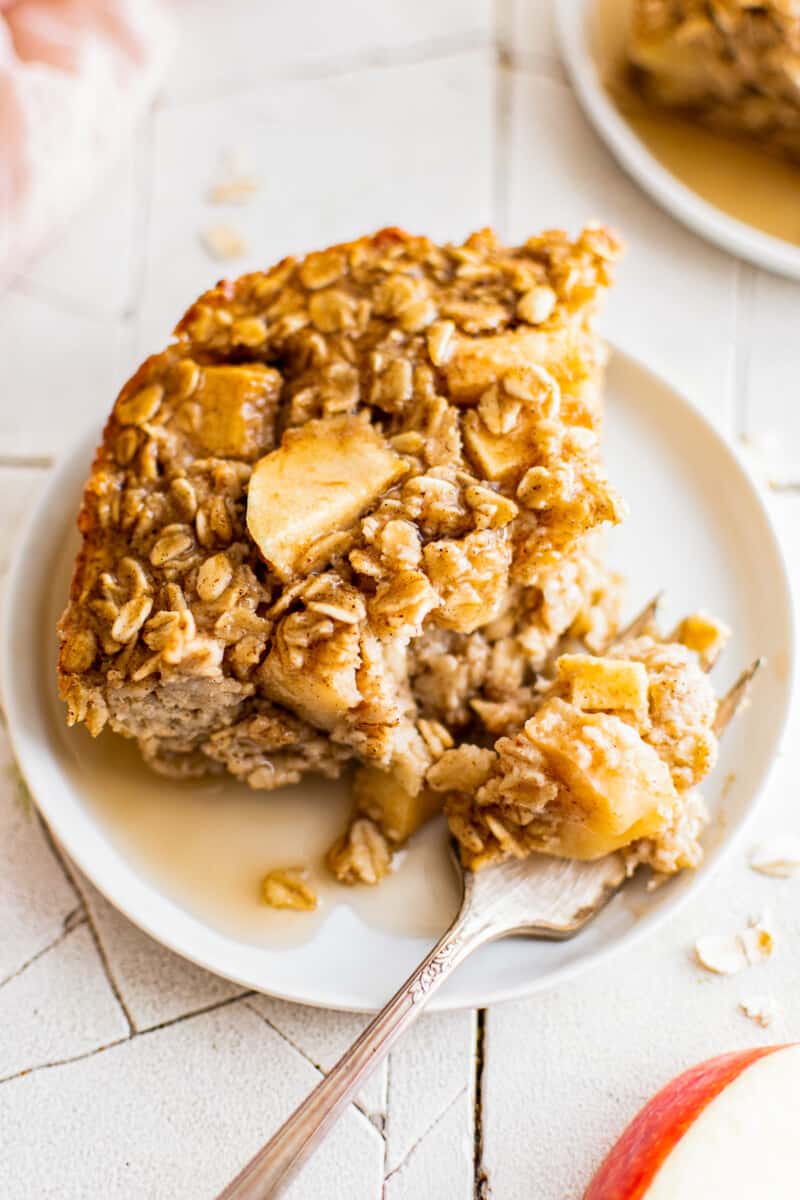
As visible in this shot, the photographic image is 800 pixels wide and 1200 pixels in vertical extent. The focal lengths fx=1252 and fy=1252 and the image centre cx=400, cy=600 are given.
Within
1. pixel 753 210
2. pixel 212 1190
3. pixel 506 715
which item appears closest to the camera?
pixel 212 1190

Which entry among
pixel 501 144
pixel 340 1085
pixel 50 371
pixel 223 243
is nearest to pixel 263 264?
pixel 223 243

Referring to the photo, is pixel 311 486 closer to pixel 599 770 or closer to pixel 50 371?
pixel 599 770

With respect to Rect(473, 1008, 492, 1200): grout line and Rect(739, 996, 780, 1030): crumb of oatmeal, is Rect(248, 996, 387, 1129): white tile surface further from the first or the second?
Rect(739, 996, 780, 1030): crumb of oatmeal

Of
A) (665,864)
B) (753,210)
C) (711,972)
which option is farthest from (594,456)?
(753,210)

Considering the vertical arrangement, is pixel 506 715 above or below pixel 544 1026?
above

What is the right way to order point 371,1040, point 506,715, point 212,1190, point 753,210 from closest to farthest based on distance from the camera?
point 371,1040 < point 212,1190 < point 506,715 < point 753,210

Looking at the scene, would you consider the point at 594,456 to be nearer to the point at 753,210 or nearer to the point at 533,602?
the point at 533,602

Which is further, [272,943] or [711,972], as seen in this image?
[711,972]
